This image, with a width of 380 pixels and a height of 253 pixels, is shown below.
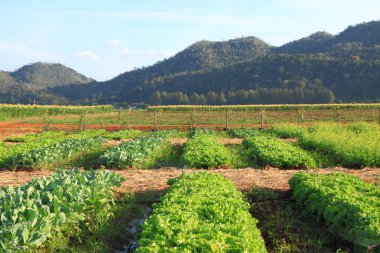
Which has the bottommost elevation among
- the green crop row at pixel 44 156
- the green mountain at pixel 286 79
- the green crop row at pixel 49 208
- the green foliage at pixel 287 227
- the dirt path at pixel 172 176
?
the green foliage at pixel 287 227

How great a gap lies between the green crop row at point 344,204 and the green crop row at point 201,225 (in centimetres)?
147

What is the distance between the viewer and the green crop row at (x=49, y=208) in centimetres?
579

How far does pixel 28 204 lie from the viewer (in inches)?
254

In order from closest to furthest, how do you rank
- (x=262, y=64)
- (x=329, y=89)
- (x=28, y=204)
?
(x=28, y=204) → (x=329, y=89) → (x=262, y=64)

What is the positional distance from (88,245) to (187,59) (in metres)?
191

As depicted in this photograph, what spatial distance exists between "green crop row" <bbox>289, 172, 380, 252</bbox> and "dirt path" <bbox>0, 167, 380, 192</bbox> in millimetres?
1409

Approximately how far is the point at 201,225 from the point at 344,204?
108 inches

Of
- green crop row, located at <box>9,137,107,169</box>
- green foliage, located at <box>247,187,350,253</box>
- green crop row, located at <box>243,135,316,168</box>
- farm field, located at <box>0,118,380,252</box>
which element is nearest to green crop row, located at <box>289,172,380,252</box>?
farm field, located at <box>0,118,380,252</box>

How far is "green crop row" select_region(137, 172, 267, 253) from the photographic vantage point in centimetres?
540

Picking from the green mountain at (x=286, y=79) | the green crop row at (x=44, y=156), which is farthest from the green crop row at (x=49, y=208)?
the green mountain at (x=286, y=79)

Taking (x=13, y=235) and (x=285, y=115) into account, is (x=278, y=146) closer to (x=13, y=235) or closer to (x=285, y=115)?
(x=13, y=235)

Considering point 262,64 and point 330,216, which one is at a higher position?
point 262,64

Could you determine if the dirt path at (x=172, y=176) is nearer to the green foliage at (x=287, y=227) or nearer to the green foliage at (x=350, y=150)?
the green foliage at (x=287, y=227)

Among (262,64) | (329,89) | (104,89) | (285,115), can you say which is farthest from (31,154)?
(104,89)
